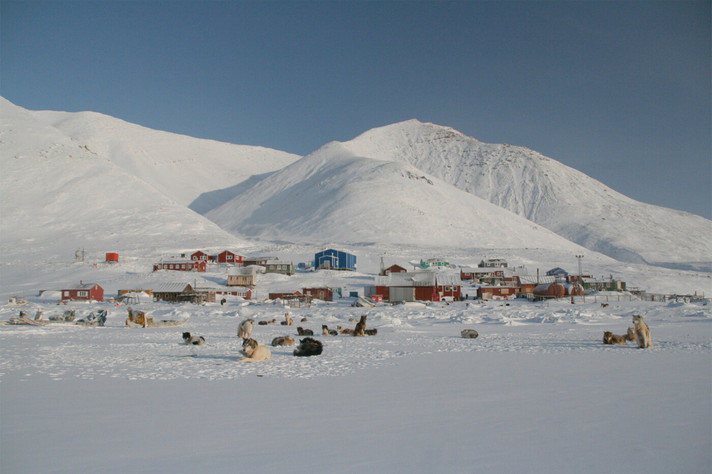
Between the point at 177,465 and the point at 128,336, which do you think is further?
the point at 128,336

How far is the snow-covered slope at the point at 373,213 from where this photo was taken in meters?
124

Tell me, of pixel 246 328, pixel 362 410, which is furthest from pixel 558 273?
pixel 362 410

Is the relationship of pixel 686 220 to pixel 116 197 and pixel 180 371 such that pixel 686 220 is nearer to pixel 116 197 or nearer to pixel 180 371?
pixel 116 197

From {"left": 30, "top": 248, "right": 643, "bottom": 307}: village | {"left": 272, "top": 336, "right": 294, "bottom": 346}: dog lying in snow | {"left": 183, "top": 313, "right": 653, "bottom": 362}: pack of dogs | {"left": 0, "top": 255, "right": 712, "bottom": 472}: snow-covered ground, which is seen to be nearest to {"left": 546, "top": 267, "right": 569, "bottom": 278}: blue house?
{"left": 30, "top": 248, "right": 643, "bottom": 307}: village

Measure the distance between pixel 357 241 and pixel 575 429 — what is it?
10977cm

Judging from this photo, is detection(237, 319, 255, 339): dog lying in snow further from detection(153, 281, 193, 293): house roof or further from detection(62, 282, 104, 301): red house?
detection(62, 282, 104, 301): red house

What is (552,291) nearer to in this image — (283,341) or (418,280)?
(418,280)

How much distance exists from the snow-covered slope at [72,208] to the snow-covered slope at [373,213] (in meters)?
24.3

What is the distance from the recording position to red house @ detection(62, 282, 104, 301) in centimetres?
5031

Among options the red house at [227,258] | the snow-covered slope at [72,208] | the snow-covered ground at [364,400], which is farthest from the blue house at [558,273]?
the snow-covered slope at [72,208]

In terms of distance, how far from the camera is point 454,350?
51.8 feet

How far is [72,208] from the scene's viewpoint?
11281 cm

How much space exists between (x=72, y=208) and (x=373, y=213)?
67.9 meters

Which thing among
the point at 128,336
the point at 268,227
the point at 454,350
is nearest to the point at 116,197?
the point at 268,227
